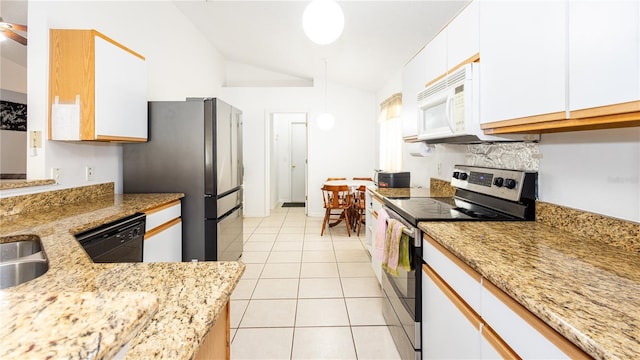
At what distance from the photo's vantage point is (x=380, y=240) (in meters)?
2.02

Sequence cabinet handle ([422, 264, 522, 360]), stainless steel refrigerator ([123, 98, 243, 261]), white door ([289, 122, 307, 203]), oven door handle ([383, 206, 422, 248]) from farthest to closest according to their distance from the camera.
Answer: white door ([289, 122, 307, 203]) → stainless steel refrigerator ([123, 98, 243, 261]) → oven door handle ([383, 206, 422, 248]) → cabinet handle ([422, 264, 522, 360])

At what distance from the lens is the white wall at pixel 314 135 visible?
19.0 ft

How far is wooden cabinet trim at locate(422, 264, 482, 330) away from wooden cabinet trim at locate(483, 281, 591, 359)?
0.15m

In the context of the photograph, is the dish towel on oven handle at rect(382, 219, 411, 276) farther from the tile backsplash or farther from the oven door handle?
the tile backsplash

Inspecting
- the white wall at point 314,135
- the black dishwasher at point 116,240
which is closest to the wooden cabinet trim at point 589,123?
the black dishwasher at point 116,240

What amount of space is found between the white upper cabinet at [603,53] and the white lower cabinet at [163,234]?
2.33m

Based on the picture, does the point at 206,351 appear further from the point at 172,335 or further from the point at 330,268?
the point at 330,268

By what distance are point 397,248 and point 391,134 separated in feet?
10.3

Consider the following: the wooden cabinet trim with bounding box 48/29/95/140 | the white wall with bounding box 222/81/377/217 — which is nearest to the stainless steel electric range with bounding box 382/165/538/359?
the wooden cabinet trim with bounding box 48/29/95/140

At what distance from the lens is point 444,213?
167 centimetres

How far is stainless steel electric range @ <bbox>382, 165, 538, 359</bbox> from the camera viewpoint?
1.50 m

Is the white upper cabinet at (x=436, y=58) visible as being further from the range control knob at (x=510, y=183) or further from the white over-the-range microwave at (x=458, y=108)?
the range control knob at (x=510, y=183)

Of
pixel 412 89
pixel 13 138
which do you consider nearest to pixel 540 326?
pixel 412 89

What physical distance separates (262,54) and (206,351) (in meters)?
5.01
